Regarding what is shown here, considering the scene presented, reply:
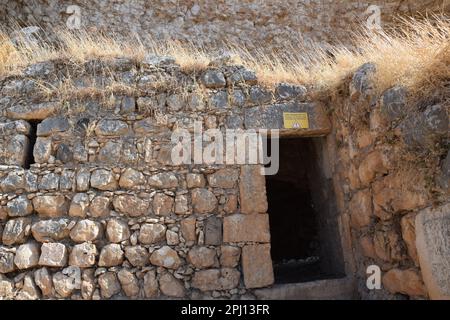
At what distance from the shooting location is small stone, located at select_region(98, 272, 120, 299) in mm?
3420

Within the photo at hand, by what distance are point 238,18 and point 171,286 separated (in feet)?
18.2

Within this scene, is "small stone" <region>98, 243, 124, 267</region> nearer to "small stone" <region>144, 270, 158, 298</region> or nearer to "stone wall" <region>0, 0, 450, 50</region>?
"small stone" <region>144, 270, 158, 298</region>

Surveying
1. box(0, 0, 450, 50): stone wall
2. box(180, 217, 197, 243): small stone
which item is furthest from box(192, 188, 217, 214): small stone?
box(0, 0, 450, 50): stone wall

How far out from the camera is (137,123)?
3908 mm

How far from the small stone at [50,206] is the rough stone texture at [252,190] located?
65.1 inches

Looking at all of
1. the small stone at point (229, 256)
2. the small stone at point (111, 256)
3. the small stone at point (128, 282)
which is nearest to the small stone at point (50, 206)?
the small stone at point (111, 256)

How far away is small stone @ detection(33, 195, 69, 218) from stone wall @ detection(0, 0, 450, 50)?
14.2 feet

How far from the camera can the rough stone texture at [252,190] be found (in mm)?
3711

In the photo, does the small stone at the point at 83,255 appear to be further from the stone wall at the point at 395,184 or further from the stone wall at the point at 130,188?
the stone wall at the point at 395,184

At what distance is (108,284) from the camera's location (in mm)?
3434

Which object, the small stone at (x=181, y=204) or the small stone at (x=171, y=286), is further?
the small stone at (x=181, y=204)

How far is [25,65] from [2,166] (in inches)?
44.6

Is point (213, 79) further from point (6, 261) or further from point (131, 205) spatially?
point (6, 261)

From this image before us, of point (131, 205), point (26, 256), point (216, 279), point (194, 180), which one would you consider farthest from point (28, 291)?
point (194, 180)
